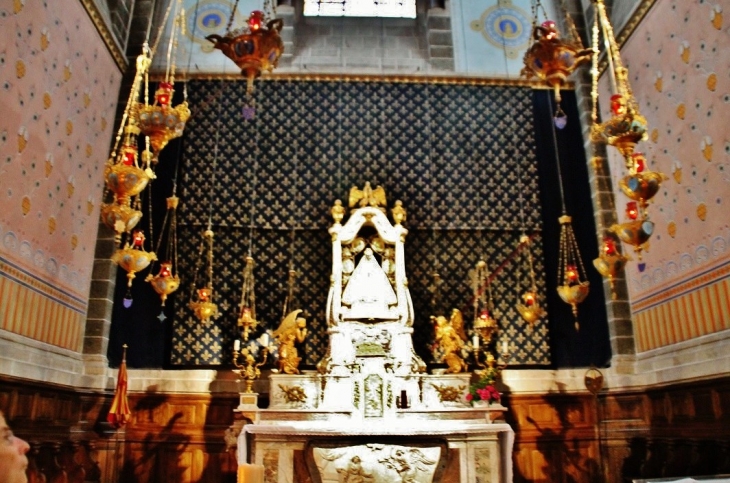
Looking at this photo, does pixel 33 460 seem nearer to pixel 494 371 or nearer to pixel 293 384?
pixel 293 384

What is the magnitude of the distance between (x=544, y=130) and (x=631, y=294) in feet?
10.6

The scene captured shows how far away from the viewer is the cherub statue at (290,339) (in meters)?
8.64

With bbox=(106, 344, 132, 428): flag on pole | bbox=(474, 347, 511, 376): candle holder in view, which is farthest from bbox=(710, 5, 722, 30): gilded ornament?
bbox=(106, 344, 132, 428): flag on pole

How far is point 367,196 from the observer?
31.6 ft

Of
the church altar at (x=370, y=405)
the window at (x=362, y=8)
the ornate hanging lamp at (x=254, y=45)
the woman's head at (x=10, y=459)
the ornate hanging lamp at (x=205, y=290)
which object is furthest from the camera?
the window at (x=362, y=8)

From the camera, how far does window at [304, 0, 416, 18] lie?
11688mm

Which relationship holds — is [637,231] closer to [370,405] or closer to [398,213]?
[398,213]

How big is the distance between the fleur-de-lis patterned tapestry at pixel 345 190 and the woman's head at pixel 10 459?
300 inches

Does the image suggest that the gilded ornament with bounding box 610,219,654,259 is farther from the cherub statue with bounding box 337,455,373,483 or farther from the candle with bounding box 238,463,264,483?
the candle with bounding box 238,463,264,483

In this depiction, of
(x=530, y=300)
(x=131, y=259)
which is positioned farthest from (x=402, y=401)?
(x=131, y=259)

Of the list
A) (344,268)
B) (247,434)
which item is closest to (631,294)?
(344,268)

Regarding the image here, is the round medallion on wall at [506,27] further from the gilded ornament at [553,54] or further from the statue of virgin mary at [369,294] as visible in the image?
the statue of virgin mary at [369,294]

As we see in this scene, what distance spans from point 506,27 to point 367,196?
15.1 ft

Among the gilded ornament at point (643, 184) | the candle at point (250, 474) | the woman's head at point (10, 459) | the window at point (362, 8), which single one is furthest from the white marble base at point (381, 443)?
the window at point (362, 8)
